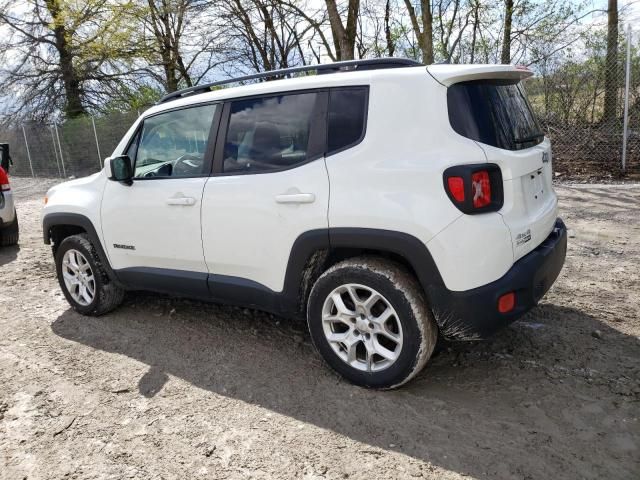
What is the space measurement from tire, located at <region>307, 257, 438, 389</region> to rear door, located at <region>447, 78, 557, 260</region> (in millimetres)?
613

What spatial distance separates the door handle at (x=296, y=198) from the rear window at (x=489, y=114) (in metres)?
0.86

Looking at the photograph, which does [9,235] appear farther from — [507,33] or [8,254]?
[507,33]

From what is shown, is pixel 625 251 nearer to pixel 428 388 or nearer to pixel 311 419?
pixel 428 388

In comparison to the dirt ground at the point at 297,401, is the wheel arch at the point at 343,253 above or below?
above

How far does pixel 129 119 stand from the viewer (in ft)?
48.4

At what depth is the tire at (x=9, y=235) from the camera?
7.14m

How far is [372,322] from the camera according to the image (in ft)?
9.34

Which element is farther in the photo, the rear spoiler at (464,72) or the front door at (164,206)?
the front door at (164,206)

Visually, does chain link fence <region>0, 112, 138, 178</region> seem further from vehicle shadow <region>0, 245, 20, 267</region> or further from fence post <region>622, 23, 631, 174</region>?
fence post <region>622, 23, 631, 174</region>

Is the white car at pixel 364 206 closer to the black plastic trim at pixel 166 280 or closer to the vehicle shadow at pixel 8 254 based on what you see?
the black plastic trim at pixel 166 280

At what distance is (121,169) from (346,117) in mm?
1843

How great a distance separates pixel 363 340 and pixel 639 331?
1983 mm

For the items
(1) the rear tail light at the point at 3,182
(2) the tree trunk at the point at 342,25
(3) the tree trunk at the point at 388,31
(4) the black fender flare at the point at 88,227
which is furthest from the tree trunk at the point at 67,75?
(4) the black fender flare at the point at 88,227

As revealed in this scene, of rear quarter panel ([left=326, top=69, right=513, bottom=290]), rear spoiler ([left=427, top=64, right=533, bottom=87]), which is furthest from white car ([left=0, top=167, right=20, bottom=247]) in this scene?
rear spoiler ([left=427, top=64, right=533, bottom=87])
